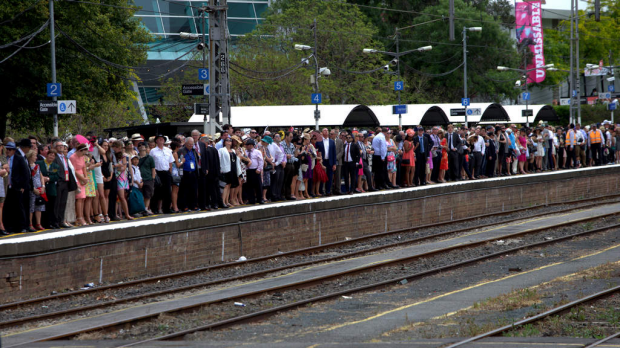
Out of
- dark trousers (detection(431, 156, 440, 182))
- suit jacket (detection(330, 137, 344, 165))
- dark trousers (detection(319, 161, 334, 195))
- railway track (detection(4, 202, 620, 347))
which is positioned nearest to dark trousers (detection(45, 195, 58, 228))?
railway track (detection(4, 202, 620, 347))

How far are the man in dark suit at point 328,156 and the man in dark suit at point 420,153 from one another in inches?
155

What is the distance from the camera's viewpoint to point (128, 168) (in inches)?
700

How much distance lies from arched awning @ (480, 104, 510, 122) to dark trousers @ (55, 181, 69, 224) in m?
35.5

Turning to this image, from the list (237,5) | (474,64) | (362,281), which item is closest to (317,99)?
(362,281)

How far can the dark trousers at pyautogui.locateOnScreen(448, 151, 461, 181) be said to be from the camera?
28.2 meters

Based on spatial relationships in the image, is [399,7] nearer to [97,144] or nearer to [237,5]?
[237,5]

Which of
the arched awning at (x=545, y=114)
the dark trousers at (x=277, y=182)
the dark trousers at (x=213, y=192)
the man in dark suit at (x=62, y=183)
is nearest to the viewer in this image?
the man in dark suit at (x=62, y=183)

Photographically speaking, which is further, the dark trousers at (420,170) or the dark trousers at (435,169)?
the dark trousers at (435,169)

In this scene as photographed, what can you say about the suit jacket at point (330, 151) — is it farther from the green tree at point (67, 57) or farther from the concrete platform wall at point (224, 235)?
the green tree at point (67, 57)

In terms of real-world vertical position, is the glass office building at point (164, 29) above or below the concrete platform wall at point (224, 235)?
above

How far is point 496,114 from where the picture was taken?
160ft

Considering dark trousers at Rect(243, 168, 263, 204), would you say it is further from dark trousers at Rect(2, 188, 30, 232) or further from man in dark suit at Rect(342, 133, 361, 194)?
dark trousers at Rect(2, 188, 30, 232)

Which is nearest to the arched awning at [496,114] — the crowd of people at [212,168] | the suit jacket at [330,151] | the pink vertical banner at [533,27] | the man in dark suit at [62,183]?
the crowd of people at [212,168]

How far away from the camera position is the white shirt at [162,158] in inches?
733
